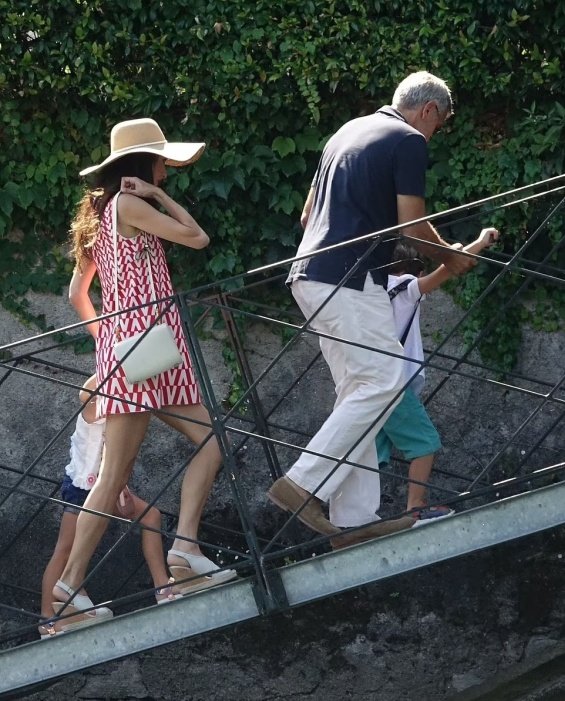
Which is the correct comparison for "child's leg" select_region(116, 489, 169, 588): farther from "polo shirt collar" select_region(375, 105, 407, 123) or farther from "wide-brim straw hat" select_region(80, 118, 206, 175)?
"polo shirt collar" select_region(375, 105, 407, 123)

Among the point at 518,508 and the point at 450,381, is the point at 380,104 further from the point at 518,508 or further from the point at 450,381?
the point at 518,508

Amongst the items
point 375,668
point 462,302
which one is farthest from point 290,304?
point 375,668

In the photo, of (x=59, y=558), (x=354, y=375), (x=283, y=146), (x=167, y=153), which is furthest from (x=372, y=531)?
(x=283, y=146)

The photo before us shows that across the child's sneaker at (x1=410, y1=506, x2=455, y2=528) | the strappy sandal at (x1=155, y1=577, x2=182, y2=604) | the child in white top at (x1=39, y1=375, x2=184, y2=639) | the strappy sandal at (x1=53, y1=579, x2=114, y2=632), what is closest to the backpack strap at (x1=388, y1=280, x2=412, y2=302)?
the child's sneaker at (x1=410, y1=506, x2=455, y2=528)

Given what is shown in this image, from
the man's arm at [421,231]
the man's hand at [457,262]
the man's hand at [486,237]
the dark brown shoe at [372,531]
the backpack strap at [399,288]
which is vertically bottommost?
the dark brown shoe at [372,531]

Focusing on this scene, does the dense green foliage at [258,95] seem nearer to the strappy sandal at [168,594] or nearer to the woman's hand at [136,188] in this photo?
the woman's hand at [136,188]

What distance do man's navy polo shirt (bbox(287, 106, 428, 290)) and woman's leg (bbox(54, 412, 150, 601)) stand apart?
0.81 meters

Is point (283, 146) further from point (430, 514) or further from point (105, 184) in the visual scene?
point (430, 514)

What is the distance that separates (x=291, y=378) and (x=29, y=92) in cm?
192

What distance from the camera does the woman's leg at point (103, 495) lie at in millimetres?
4609

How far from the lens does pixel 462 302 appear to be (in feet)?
21.2

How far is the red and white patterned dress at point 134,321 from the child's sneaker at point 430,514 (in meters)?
0.91

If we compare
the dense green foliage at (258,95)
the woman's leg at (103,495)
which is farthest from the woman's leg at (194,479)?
the dense green foliage at (258,95)

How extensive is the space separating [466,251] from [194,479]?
1285 mm
